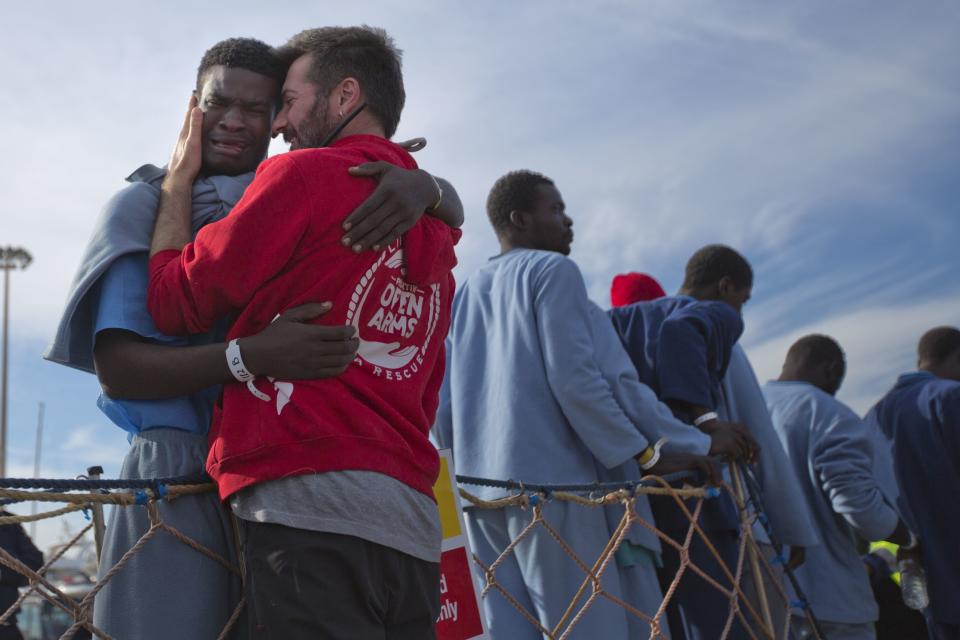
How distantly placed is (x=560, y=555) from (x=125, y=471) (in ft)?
5.99

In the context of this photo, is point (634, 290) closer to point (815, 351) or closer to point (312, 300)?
point (815, 351)

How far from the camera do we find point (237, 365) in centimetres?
183

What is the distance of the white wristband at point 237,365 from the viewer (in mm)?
1832

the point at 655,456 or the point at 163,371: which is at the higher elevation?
the point at 163,371

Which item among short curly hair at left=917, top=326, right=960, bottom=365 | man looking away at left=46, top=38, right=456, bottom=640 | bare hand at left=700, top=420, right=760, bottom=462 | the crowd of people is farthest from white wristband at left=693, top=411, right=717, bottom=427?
short curly hair at left=917, top=326, right=960, bottom=365

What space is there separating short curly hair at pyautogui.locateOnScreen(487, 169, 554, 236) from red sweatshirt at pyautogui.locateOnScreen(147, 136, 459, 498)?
252cm

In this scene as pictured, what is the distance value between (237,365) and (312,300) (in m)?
0.19

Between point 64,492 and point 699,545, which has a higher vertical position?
point 64,492

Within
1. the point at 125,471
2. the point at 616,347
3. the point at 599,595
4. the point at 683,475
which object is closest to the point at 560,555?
the point at 599,595

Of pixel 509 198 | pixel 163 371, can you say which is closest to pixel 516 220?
pixel 509 198

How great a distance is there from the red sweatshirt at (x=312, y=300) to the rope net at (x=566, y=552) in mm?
285

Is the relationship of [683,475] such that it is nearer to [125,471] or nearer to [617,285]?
[617,285]

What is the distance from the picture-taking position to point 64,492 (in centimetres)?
204

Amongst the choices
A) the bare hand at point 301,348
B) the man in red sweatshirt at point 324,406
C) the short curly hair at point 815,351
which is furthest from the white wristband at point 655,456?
the short curly hair at point 815,351
